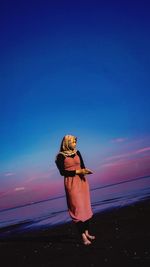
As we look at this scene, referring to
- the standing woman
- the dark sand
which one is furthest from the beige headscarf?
the dark sand

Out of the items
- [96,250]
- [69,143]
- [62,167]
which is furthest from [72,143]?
[96,250]

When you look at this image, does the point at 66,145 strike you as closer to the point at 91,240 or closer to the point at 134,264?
the point at 91,240

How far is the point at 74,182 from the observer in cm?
728

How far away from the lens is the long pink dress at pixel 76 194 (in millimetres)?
7184

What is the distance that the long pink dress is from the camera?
7184 millimetres

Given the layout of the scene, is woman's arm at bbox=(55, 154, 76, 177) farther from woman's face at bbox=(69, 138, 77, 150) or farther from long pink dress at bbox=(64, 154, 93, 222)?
woman's face at bbox=(69, 138, 77, 150)

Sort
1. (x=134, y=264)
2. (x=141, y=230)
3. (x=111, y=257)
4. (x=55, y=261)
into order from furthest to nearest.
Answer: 1. (x=141, y=230)
2. (x=55, y=261)
3. (x=111, y=257)
4. (x=134, y=264)

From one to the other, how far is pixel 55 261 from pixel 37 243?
2593 mm

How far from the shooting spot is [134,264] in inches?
181

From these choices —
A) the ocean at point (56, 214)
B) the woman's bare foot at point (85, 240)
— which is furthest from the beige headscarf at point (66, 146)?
the ocean at point (56, 214)

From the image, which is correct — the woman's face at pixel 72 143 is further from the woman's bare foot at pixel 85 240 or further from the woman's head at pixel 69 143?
the woman's bare foot at pixel 85 240

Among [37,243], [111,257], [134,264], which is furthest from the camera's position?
[37,243]

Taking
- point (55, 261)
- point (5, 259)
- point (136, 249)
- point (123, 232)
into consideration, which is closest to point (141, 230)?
point (123, 232)

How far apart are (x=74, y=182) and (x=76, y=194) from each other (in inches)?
10.8
